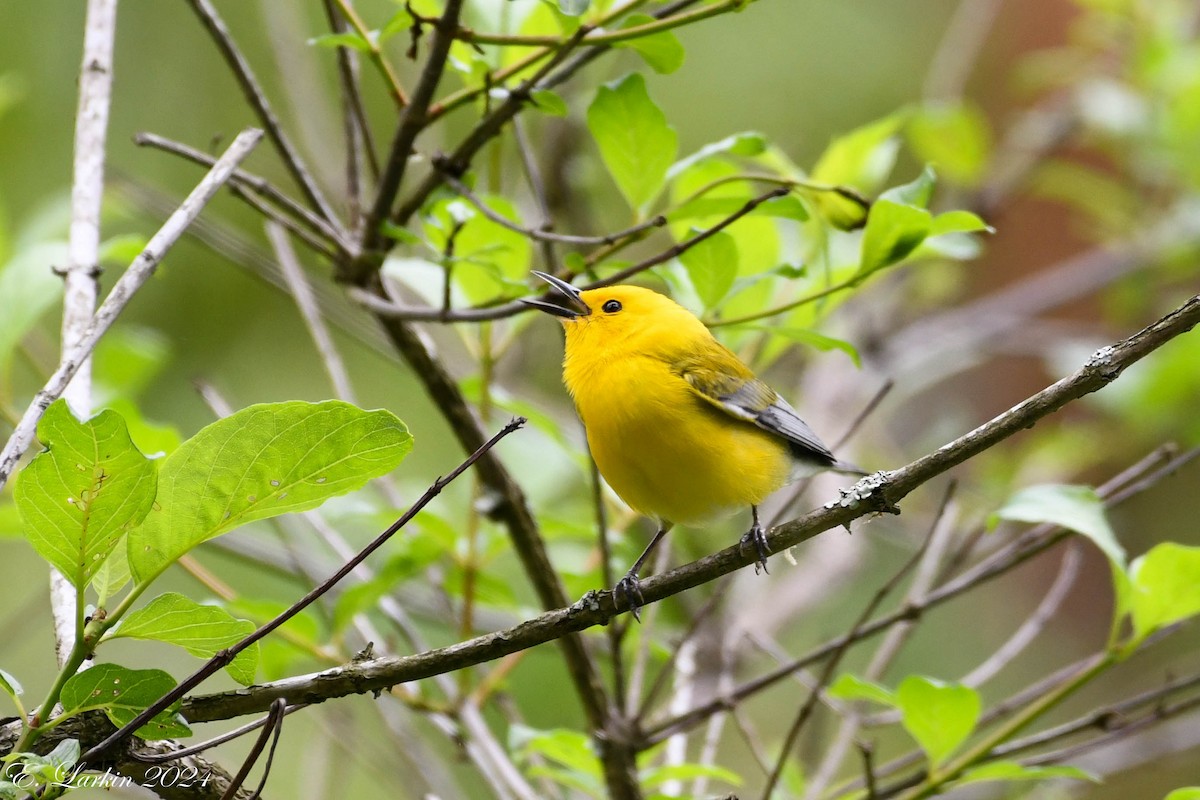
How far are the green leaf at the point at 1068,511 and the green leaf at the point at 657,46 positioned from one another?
955 millimetres

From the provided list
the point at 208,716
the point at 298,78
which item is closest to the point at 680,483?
the point at 208,716

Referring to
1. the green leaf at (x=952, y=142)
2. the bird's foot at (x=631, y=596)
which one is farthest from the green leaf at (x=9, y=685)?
the green leaf at (x=952, y=142)

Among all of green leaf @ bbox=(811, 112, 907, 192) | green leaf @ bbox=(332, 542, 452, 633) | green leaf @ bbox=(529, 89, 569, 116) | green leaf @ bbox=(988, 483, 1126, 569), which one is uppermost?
green leaf @ bbox=(811, 112, 907, 192)

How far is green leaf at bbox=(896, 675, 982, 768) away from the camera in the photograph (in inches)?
70.7

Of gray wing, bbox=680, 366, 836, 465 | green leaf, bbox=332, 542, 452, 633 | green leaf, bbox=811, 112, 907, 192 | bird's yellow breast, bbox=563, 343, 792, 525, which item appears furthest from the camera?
green leaf, bbox=811, 112, 907, 192

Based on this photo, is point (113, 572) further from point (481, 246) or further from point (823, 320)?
point (823, 320)

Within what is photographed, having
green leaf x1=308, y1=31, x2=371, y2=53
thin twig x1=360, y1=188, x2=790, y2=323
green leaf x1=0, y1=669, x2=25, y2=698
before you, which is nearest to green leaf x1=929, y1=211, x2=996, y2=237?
thin twig x1=360, y1=188, x2=790, y2=323

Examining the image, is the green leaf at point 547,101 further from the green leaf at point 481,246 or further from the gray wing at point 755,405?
the gray wing at point 755,405

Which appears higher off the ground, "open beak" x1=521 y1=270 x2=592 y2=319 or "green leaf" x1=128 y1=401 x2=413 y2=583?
"open beak" x1=521 y1=270 x2=592 y2=319

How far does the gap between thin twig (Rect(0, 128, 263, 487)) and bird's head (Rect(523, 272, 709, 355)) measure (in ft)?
3.43

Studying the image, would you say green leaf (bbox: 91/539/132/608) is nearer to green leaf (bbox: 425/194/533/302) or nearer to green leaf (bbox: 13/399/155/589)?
green leaf (bbox: 13/399/155/589)

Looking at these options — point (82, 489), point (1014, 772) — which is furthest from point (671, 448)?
point (82, 489)

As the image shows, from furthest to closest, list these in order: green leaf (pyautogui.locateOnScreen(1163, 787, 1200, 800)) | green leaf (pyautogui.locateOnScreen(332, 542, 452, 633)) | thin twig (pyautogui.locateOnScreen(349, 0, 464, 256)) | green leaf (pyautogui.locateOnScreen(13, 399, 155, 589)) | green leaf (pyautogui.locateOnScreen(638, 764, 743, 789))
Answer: green leaf (pyautogui.locateOnScreen(332, 542, 452, 633)) → green leaf (pyautogui.locateOnScreen(638, 764, 743, 789)) → thin twig (pyautogui.locateOnScreen(349, 0, 464, 256)) → green leaf (pyautogui.locateOnScreen(1163, 787, 1200, 800)) → green leaf (pyautogui.locateOnScreen(13, 399, 155, 589))

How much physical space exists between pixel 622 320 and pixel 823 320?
2.13 feet
